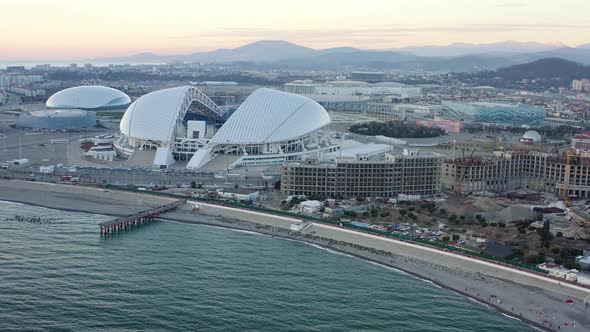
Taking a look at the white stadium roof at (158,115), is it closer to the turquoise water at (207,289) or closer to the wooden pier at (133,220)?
the wooden pier at (133,220)

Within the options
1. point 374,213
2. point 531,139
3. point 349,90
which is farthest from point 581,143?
point 349,90

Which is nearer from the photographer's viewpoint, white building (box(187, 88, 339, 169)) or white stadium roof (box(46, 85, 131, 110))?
white building (box(187, 88, 339, 169))

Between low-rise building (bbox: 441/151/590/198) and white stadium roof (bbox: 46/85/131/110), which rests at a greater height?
white stadium roof (bbox: 46/85/131/110)

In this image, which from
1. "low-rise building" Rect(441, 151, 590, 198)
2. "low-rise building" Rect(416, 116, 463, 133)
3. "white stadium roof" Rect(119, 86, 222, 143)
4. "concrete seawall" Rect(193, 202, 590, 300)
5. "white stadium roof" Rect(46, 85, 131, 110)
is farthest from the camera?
"white stadium roof" Rect(46, 85, 131, 110)

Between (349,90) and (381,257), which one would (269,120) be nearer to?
(381,257)

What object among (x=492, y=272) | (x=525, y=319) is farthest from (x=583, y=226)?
(x=525, y=319)

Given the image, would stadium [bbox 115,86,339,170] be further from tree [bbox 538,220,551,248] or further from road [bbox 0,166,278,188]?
tree [bbox 538,220,551,248]

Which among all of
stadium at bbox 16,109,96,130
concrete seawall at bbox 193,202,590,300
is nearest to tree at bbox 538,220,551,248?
concrete seawall at bbox 193,202,590,300
